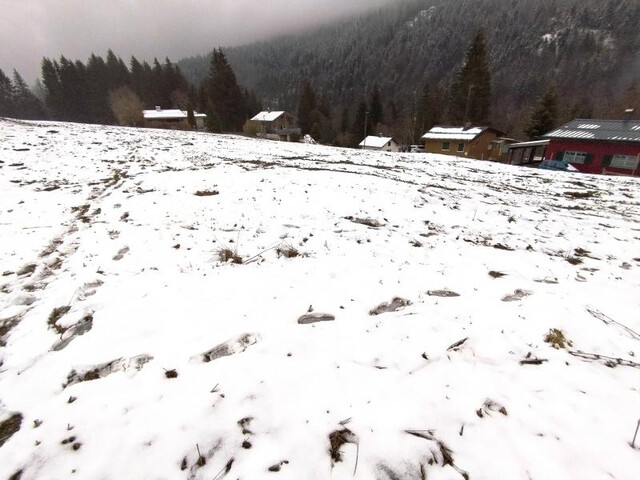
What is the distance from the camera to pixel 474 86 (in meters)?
64.3

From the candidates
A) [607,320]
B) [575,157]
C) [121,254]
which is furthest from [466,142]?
[121,254]

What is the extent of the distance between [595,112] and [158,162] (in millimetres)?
93506

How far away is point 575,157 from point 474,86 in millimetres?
35498

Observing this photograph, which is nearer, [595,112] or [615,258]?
[615,258]

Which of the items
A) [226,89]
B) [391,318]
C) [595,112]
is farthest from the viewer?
[595,112]

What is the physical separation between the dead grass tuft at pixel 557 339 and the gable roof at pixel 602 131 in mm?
44046

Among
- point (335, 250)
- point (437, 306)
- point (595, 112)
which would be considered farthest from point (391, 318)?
point (595, 112)

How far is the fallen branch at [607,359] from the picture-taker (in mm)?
3777

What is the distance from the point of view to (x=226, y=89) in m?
64.7

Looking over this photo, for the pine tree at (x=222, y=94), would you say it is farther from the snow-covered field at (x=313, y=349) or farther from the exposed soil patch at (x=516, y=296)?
the exposed soil patch at (x=516, y=296)

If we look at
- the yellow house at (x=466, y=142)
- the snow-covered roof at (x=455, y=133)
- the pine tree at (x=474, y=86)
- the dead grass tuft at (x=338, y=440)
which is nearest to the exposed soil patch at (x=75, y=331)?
the dead grass tuft at (x=338, y=440)

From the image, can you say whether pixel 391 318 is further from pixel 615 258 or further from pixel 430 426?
pixel 615 258

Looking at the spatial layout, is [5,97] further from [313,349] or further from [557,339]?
[557,339]

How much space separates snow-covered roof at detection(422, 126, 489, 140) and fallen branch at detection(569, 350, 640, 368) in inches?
2088
